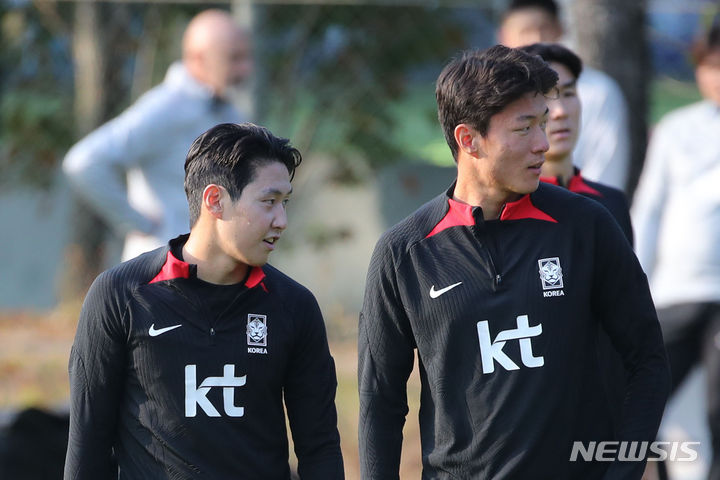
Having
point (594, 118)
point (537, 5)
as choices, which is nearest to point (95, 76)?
point (537, 5)

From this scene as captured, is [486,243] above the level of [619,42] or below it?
below

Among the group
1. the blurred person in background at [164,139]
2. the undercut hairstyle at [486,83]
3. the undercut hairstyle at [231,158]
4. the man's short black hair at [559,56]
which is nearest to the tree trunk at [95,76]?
the blurred person in background at [164,139]

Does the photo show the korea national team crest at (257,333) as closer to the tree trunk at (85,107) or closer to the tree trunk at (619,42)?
the tree trunk at (619,42)

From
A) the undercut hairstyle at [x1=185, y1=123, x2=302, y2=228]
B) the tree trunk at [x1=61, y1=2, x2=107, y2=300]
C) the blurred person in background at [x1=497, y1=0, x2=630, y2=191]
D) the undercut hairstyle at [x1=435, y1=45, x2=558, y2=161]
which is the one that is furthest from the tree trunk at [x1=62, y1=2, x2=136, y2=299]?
the undercut hairstyle at [x1=435, y1=45, x2=558, y2=161]

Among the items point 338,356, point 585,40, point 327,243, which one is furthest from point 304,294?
point 327,243

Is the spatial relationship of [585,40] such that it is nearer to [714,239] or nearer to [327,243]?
[714,239]

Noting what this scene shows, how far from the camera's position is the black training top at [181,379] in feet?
12.1

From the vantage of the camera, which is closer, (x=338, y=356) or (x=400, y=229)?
(x=400, y=229)

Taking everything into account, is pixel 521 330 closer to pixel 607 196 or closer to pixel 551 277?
pixel 551 277

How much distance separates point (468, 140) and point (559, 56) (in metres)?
1.16

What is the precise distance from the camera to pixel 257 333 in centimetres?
377

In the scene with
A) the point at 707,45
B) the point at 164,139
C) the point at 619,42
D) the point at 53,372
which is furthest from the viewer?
the point at 53,372

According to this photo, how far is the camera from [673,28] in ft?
45.8

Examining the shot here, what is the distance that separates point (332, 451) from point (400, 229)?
0.73m
